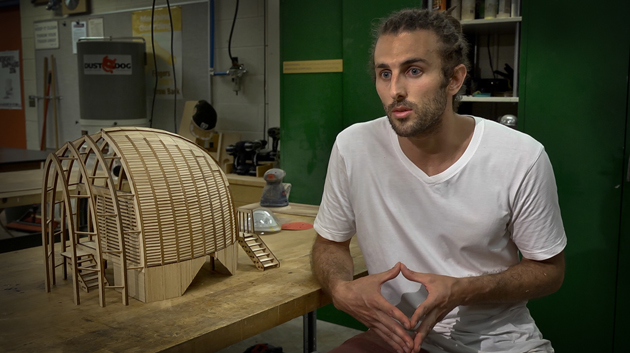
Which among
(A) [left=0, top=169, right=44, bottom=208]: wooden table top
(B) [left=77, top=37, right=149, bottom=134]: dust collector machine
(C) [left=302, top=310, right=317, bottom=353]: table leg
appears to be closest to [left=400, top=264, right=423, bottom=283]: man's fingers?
(C) [left=302, top=310, right=317, bottom=353]: table leg

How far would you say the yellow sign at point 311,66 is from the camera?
10.9ft

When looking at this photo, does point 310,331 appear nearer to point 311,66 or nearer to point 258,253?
point 258,253

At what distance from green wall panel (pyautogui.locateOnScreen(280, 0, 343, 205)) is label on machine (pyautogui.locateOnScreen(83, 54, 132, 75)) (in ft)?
8.47

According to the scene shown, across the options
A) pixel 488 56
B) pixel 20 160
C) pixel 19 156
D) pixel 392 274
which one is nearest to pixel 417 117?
pixel 392 274

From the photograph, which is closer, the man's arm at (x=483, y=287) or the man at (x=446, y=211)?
the man's arm at (x=483, y=287)

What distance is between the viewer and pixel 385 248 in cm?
164

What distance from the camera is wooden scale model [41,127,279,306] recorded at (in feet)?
4.76

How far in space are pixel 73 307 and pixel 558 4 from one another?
249cm

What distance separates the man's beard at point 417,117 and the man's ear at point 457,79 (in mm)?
85

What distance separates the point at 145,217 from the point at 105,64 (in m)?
4.41

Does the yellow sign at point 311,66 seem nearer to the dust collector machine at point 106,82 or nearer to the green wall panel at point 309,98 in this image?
the green wall panel at point 309,98

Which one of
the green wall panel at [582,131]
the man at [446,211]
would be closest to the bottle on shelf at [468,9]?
the green wall panel at [582,131]

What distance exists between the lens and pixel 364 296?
1.46 metres

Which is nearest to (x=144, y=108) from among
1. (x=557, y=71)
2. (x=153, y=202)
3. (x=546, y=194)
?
(x=557, y=71)
